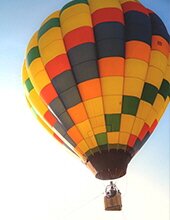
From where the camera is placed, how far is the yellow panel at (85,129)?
305 inches

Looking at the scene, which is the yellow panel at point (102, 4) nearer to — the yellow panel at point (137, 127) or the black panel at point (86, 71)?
the black panel at point (86, 71)

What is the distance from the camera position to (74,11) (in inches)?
332

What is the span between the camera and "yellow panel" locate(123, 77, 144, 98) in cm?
784

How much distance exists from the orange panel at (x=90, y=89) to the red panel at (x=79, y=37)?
0.79 m

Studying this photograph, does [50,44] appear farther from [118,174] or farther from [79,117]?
[118,174]

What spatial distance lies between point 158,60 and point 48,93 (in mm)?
2221

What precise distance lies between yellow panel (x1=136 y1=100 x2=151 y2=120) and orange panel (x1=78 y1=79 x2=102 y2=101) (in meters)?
0.80

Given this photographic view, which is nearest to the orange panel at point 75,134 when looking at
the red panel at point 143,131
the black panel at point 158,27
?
the red panel at point 143,131

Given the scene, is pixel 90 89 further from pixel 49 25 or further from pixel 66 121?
pixel 49 25

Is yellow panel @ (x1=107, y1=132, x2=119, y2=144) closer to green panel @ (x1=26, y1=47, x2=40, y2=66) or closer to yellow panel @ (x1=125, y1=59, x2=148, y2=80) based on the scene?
yellow panel @ (x1=125, y1=59, x2=148, y2=80)

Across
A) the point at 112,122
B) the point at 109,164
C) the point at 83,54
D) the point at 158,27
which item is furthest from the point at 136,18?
the point at 109,164

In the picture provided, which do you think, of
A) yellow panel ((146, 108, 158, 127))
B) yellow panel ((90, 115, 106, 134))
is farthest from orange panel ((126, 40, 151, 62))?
yellow panel ((90, 115, 106, 134))

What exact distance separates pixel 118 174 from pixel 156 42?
2.73 meters

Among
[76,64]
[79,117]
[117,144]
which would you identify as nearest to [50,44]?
[76,64]
